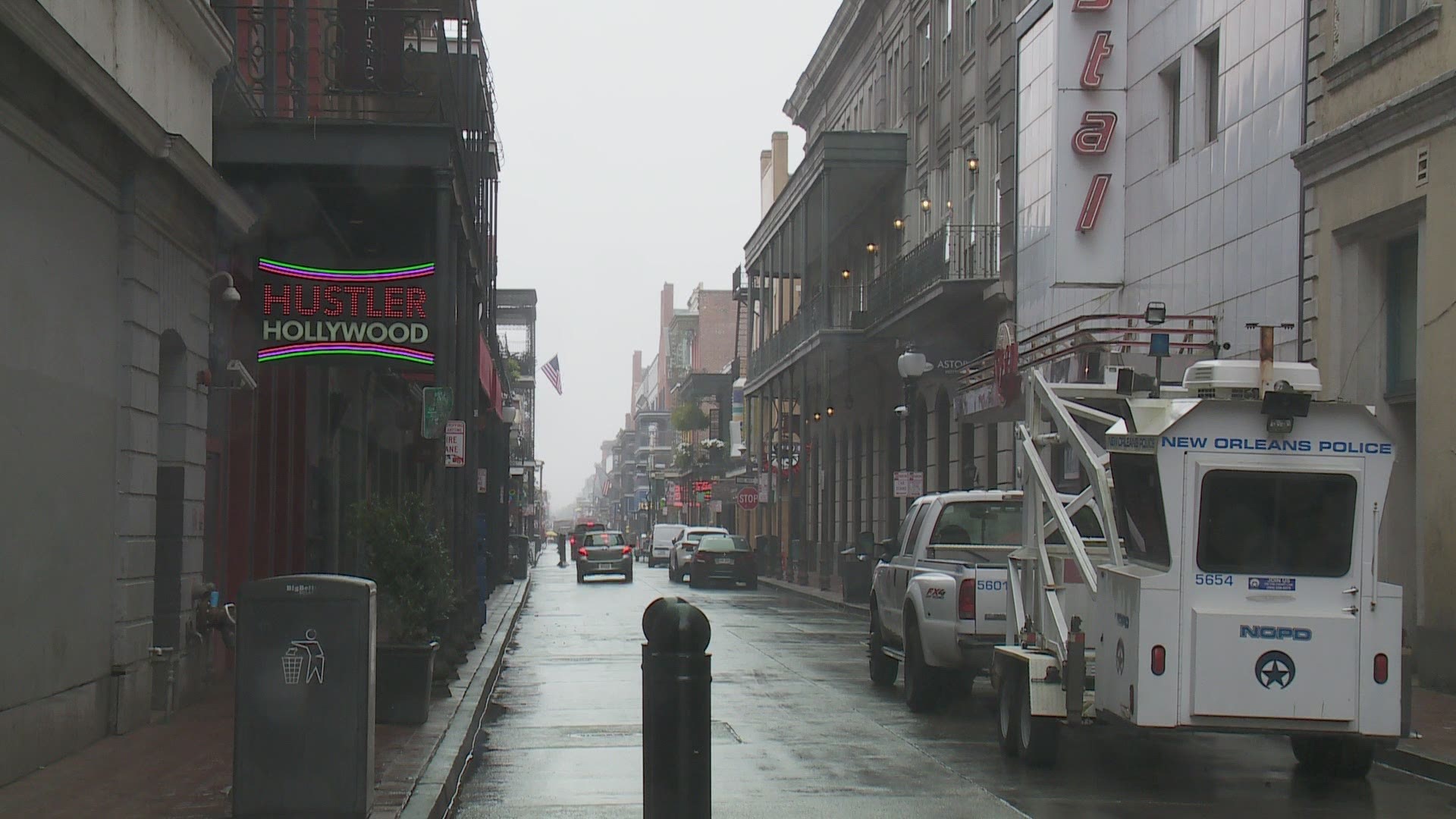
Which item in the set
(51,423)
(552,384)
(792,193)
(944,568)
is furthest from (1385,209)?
(552,384)

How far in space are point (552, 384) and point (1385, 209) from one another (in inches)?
2727

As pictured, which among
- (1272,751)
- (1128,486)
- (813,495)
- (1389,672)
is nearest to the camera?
(1389,672)

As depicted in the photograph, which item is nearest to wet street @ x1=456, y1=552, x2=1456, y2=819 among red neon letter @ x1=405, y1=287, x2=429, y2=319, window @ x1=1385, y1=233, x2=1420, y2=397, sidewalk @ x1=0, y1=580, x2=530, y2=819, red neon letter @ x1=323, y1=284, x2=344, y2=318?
sidewalk @ x1=0, y1=580, x2=530, y2=819

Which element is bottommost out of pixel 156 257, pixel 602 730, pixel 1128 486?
pixel 602 730

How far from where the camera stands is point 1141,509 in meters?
10.3

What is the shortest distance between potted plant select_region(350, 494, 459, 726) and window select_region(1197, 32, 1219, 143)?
549 inches

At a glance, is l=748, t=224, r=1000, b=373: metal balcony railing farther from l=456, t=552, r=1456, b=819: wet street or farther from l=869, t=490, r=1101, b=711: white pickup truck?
l=869, t=490, r=1101, b=711: white pickup truck

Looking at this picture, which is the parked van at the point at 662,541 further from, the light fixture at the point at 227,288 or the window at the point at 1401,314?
the light fixture at the point at 227,288

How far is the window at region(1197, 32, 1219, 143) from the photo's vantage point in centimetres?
2315

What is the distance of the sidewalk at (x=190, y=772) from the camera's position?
8633 mm

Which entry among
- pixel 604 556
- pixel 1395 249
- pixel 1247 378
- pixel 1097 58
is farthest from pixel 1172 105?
pixel 604 556

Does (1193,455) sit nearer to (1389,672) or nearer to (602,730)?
(1389,672)

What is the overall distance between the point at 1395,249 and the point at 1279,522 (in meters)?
9.43

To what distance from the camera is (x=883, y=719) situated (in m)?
14.2
